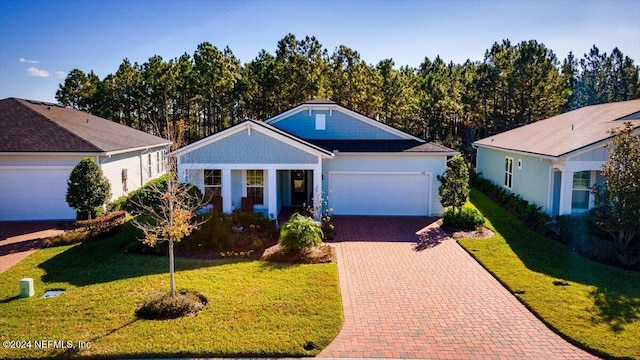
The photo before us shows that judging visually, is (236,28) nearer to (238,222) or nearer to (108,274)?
(238,222)

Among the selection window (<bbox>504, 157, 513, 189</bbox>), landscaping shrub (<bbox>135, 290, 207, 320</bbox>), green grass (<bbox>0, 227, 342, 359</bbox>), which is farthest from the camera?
window (<bbox>504, 157, 513, 189</bbox>)

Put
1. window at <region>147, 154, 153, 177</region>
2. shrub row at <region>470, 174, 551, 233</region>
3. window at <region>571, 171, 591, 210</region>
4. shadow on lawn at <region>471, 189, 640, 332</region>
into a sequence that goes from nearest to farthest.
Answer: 1. shadow on lawn at <region>471, 189, 640, 332</region>
2. shrub row at <region>470, 174, 551, 233</region>
3. window at <region>571, 171, 591, 210</region>
4. window at <region>147, 154, 153, 177</region>

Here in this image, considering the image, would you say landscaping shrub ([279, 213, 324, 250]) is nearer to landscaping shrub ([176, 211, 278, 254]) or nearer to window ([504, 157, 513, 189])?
landscaping shrub ([176, 211, 278, 254])

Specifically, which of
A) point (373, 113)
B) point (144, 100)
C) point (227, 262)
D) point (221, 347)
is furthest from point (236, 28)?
point (144, 100)

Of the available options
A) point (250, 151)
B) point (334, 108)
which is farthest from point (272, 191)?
point (334, 108)

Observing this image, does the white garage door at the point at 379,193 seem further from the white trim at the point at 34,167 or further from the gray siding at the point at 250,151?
the white trim at the point at 34,167

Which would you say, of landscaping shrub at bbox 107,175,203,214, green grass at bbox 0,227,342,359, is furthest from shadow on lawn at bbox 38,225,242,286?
landscaping shrub at bbox 107,175,203,214

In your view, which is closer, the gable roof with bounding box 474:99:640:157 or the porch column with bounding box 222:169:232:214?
the gable roof with bounding box 474:99:640:157
